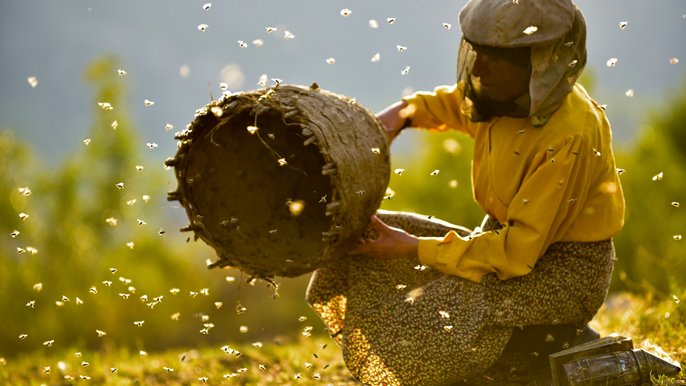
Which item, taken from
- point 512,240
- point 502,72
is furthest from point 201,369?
point 502,72

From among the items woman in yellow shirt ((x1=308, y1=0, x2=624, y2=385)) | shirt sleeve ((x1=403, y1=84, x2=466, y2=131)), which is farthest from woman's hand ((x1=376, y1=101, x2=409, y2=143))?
woman in yellow shirt ((x1=308, y1=0, x2=624, y2=385))

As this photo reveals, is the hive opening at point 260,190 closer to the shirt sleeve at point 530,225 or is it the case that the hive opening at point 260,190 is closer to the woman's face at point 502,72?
the shirt sleeve at point 530,225

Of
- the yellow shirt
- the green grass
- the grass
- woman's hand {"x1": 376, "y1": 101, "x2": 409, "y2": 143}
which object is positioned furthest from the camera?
the green grass

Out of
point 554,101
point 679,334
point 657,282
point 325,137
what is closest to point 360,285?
point 325,137

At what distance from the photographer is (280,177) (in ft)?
16.3

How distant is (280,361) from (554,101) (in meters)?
2.86

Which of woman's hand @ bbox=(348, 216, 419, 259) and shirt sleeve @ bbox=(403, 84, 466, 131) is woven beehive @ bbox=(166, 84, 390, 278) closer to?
woman's hand @ bbox=(348, 216, 419, 259)

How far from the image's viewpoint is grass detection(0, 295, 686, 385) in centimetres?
524

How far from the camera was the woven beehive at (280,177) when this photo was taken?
4.20 metres

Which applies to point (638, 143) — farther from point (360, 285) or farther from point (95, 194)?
point (360, 285)

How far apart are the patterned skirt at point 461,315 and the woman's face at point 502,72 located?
0.86 m

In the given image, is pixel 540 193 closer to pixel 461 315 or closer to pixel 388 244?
pixel 461 315

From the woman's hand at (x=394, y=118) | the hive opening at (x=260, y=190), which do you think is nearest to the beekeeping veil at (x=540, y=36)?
the woman's hand at (x=394, y=118)

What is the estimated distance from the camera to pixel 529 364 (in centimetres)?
459
